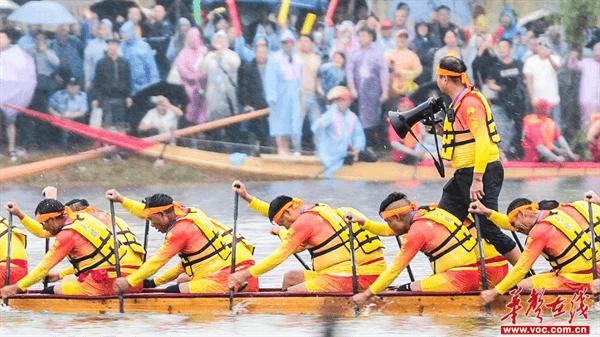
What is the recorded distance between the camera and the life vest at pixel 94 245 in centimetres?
1418

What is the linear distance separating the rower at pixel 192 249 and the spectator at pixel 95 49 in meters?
10.1

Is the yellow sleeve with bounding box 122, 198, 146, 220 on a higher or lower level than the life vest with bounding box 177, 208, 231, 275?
higher

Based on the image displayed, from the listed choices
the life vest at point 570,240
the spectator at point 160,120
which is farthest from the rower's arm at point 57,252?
the spectator at point 160,120

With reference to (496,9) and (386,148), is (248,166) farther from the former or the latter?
(496,9)

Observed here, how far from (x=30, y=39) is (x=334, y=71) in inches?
161

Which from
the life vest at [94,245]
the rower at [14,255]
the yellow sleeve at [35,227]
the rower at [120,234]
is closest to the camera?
the life vest at [94,245]

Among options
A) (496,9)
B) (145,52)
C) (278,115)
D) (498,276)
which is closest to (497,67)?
(496,9)

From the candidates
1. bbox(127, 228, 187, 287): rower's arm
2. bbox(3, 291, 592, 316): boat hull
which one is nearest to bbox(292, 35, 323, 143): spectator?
bbox(3, 291, 592, 316): boat hull

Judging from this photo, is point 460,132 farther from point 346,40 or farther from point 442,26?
point 442,26

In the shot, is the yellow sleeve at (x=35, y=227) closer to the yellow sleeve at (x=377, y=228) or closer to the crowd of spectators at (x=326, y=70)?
the yellow sleeve at (x=377, y=228)

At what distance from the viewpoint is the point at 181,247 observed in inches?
545

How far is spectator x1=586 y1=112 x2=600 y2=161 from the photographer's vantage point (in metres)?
24.5

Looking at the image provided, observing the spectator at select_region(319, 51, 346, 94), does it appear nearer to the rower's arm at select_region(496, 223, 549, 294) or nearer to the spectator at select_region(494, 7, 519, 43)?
the spectator at select_region(494, 7, 519, 43)

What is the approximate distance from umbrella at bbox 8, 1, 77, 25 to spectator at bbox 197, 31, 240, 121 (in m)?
1.91
